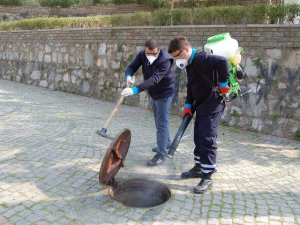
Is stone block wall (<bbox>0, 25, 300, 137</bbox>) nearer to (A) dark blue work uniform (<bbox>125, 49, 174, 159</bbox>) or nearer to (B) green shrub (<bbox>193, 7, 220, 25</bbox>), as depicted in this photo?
(B) green shrub (<bbox>193, 7, 220, 25</bbox>)

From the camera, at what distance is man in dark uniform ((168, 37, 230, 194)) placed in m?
4.12

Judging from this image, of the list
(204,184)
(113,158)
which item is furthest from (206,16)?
(113,158)

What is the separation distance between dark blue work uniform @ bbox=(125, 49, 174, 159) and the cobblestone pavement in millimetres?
476

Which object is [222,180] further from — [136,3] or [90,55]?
[136,3]

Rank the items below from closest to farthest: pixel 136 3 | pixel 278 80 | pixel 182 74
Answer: pixel 278 80 → pixel 182 74 → pixel 136 3

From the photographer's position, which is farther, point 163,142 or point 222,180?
point 163,142

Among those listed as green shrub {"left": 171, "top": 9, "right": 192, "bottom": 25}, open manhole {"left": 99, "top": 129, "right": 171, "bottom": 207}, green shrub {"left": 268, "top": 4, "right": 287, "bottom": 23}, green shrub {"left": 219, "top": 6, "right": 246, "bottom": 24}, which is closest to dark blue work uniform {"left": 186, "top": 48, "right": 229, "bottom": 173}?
open manhole {"left": 99, "top": 129, "right": 171, "bottom": 207}

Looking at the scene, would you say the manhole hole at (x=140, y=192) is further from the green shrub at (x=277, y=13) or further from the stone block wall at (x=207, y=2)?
the stone block wall at (x=207, y=2)

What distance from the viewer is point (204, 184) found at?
4.43 meters

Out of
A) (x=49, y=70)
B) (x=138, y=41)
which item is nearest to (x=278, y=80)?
(x=138, y=41)

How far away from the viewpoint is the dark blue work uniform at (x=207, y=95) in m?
4.09

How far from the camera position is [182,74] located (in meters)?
8.47

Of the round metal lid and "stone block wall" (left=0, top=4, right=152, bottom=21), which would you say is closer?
the round metal lid

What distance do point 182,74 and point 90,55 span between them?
338 cm
